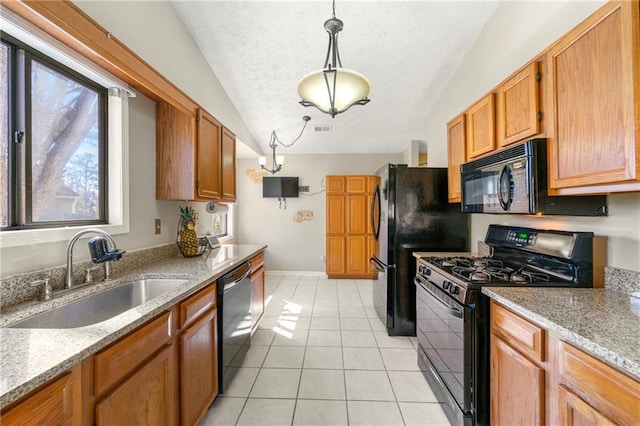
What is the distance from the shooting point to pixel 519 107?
1489mm

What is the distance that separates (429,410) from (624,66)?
2030 millimetres

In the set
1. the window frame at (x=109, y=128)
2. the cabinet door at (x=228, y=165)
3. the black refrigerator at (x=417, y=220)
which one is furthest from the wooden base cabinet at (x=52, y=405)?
the black refrigerator at (x=417, y=220)

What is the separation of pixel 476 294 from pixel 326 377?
52.2 inches

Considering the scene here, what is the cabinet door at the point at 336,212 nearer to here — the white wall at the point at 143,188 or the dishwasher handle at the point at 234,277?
the dishwasher handle at the point at 234,277

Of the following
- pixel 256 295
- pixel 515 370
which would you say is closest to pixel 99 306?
pixel 256 295

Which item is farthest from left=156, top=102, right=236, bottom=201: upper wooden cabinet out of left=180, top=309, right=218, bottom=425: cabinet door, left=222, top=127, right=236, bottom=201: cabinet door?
left=180, top=309, right=218, bottom=425: cabinet door

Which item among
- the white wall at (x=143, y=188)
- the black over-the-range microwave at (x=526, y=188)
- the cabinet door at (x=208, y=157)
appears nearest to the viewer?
the black over-the-range microwave at (x=526, y=188)

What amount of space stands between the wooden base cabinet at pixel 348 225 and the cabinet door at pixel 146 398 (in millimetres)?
3738

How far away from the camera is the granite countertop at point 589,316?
2.44ft

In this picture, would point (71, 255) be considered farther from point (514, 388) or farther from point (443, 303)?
point (514, 388)

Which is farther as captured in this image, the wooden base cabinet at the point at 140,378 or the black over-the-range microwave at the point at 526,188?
the black over-the-range microwave at the point at 526,188

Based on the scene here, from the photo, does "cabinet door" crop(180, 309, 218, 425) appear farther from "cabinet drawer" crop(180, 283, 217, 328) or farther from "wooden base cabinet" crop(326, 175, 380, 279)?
"wooden base cabinet" crop(326, 175, 380, 279)

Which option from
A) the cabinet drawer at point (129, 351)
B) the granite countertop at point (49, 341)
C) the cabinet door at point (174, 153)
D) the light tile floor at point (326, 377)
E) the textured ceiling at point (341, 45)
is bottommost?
the light tile floor at point (326, 377)

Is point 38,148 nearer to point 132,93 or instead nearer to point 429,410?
point 132,93
